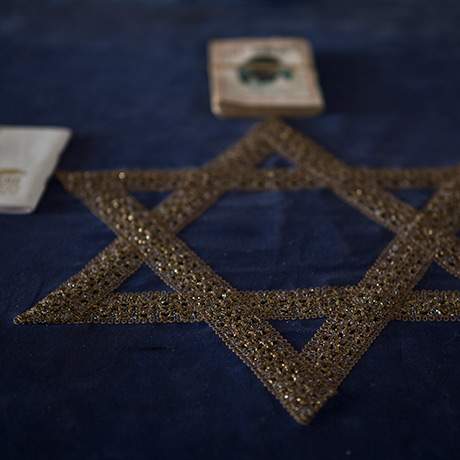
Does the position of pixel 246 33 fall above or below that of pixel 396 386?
above

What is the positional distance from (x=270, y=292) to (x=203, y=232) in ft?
0.50

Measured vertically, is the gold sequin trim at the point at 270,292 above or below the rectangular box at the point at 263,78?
below

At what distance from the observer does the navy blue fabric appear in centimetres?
72

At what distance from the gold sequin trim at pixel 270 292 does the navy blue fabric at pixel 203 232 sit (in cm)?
2

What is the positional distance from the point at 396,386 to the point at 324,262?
213 mm

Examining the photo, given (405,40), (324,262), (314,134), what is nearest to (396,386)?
(324,262)

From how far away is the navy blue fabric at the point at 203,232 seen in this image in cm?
72

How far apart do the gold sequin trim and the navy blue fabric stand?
2 cm

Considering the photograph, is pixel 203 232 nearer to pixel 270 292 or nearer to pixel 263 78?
pixel 270 292

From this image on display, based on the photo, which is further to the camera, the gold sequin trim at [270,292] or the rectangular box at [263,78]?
the rectangular box at [263,78]

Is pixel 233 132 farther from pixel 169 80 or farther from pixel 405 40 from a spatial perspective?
pixel 405 40

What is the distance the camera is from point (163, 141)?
109 cm

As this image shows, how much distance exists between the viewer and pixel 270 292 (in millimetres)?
855

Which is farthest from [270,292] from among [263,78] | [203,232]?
[263,78]
